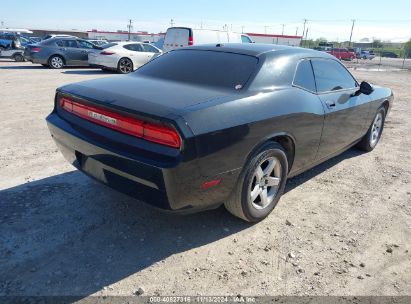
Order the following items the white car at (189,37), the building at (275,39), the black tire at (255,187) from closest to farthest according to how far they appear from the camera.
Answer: the black tire at (255,187) < the white car at (189,37) < the building at (275,39)

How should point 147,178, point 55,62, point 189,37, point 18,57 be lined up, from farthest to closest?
point 18,57
point 55,62
point 189,37
point 147,178

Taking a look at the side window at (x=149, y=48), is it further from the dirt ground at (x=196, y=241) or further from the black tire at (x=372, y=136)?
the dirt ground at (x=196, y=241)

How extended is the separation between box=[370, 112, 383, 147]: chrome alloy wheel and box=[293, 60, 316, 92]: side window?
222cm

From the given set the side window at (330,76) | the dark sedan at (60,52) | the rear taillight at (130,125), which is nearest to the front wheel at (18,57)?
the dark sedan at (60,52)

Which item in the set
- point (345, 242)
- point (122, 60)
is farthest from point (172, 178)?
point (122, 60)

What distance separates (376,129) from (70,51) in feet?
46.9

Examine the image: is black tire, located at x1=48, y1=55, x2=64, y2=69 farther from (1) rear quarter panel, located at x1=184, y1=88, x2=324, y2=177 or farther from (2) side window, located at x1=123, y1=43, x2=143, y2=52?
(1) rear quarter panel, located at x1=184, y1=88, x2=324, y2=177

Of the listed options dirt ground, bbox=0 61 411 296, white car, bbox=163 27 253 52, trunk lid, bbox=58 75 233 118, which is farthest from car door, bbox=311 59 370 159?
white car, bbox=163 27 253 52

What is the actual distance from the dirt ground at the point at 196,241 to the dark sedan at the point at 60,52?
12922 mm

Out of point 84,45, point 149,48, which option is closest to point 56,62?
point 84,45

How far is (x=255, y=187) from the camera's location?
3.24 metres

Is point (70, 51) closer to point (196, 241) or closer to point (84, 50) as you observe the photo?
point (84, 50)

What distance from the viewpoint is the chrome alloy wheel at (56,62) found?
635 inches

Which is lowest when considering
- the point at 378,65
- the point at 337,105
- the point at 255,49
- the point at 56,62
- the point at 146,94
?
the point at 378,65
